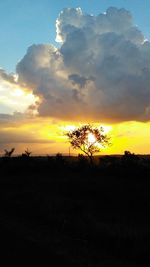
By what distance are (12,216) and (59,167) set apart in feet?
110

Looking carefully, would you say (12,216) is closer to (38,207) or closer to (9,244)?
(38,207)

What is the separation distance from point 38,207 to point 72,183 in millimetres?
13709

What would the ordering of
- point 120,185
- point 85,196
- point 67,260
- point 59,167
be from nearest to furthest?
point 67,260
point 85,196
point 120,185
point 59,167

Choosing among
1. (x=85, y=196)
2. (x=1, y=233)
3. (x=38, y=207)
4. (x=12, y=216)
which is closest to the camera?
(x=1, y=233)

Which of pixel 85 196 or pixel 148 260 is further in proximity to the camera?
pixel 85 196

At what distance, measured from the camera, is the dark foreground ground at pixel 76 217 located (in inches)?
759

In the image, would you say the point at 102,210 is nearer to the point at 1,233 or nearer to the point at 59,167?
the point at 1,233

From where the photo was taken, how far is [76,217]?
28.8 metres

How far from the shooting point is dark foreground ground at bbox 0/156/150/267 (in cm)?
1928

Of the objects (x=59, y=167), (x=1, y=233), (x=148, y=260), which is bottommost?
(x=148, y=260)

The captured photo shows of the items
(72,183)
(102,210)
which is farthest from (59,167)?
(102,210)

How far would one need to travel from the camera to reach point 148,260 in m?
20.1

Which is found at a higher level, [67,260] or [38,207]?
[38,207]

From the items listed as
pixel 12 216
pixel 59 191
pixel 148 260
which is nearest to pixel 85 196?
pixel 59 191
